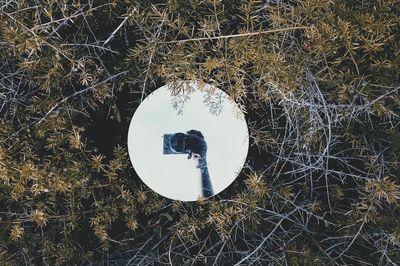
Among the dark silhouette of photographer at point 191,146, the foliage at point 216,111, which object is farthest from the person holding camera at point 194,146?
the foliage at point 216,111

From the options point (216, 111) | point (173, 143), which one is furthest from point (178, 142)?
point (216, 111)

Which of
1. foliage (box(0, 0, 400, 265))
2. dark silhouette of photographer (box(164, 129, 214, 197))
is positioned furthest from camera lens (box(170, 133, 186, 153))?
foliage (box(0, 0, 400, 265))

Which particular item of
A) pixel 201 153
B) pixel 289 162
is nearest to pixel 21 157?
pixel 201 153

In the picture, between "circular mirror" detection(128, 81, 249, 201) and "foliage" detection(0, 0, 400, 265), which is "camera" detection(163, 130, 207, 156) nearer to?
"circular mirror" detection(128, 81, 249, 201)

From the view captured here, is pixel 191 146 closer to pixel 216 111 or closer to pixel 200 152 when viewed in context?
pixel 200 152

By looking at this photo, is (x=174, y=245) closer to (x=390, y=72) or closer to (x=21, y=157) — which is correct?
(x=21, y=157)
